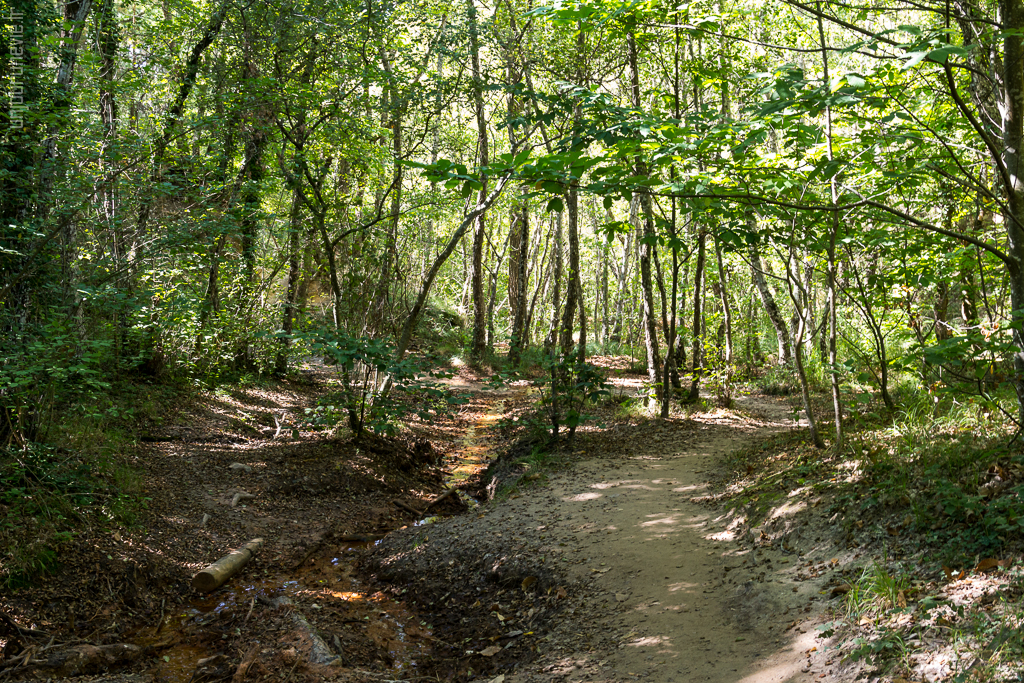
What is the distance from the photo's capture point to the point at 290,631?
4762mm

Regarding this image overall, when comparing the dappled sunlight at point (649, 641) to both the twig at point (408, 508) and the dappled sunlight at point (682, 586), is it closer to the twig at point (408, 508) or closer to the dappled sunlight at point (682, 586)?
the dappled sunlight at point (682, 586)

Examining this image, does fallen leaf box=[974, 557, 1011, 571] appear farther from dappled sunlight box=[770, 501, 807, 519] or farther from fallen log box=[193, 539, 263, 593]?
fallen log box=[193, 539, 263, 593]

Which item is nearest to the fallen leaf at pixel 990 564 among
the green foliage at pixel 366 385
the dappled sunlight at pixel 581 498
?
the dappled sunlight at pixel 581 498

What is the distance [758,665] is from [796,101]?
335 cm

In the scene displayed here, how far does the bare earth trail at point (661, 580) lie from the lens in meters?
3.87

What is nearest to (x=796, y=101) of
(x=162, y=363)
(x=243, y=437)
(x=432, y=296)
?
(x=243, y=437)

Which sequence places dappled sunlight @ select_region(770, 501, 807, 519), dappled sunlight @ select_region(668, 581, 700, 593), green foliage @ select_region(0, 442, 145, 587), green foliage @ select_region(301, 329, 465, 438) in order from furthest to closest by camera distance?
1. green foliage @ select_region(301, 329, 465, 438)
2. dappled sunlight @ select_region(770, 501, 807, 519)
3. dappled sunlight @ select_region(668, 581, 700, 593)
4. green foliage @ select_region(0, 442, 145, 587)

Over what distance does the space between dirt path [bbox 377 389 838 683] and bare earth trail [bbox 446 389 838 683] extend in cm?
1

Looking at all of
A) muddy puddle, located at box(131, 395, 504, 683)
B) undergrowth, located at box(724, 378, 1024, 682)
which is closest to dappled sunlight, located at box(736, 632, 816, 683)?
undergrowth, located at box(724, 378, 1024, 682)

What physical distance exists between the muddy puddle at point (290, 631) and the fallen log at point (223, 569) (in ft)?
0.23

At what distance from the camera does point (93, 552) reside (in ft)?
16.5

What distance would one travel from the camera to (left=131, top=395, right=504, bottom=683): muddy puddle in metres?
4.32

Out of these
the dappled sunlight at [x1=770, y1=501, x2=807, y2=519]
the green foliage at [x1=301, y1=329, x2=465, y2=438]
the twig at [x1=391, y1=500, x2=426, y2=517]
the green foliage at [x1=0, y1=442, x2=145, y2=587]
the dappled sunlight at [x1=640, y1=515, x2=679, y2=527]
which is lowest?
the twig at [x1=391, y1=500, x2=426, y2=517]

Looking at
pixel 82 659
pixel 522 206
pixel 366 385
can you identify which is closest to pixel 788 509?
pixel 82 659
